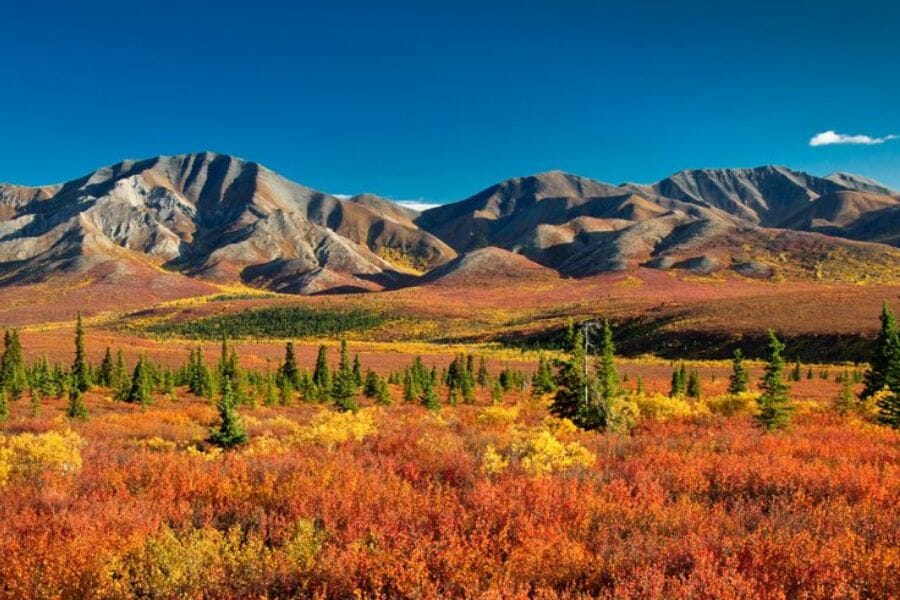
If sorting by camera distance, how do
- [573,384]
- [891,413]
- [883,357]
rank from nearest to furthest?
[891,413] → [573,384] → [883,357]

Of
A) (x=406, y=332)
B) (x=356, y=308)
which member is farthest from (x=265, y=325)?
(x=406, y=332)

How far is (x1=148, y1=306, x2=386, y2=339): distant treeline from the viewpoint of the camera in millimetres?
158875

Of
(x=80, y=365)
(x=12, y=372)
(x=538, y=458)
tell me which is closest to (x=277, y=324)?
(x=80, y=365)

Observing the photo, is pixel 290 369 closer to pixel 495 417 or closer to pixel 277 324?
A: pixel 495 417

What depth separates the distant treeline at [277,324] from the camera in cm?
15888

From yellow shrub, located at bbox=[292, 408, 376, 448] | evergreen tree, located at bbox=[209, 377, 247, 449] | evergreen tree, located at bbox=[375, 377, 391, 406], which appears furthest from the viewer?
evergreen tree, located at bbox=[375, 377, 391, 406]

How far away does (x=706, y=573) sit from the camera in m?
4.66

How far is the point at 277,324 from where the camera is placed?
560 ft

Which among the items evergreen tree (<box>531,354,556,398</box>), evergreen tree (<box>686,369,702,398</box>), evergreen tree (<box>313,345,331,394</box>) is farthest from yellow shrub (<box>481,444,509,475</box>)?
evergreen tree (<box>313,345,331,394</box>)

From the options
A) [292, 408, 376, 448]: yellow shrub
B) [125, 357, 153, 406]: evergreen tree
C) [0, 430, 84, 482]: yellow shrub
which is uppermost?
[0, 430, 84, 482]: yellow shrub

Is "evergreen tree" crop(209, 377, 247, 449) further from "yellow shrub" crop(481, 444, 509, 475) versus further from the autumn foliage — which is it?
"yellow shrub" crop(481, 444, 509, 475)

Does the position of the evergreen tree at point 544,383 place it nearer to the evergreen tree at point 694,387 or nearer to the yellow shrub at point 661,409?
the evergreen tree at point 694,387

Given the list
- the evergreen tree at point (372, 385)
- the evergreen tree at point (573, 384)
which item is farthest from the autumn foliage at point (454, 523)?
the evergreen tree at point (372, 385)

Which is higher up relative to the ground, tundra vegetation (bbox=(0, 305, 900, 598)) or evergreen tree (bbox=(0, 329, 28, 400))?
tundra vegetation (bbox=(0, 305, 900, 598))
